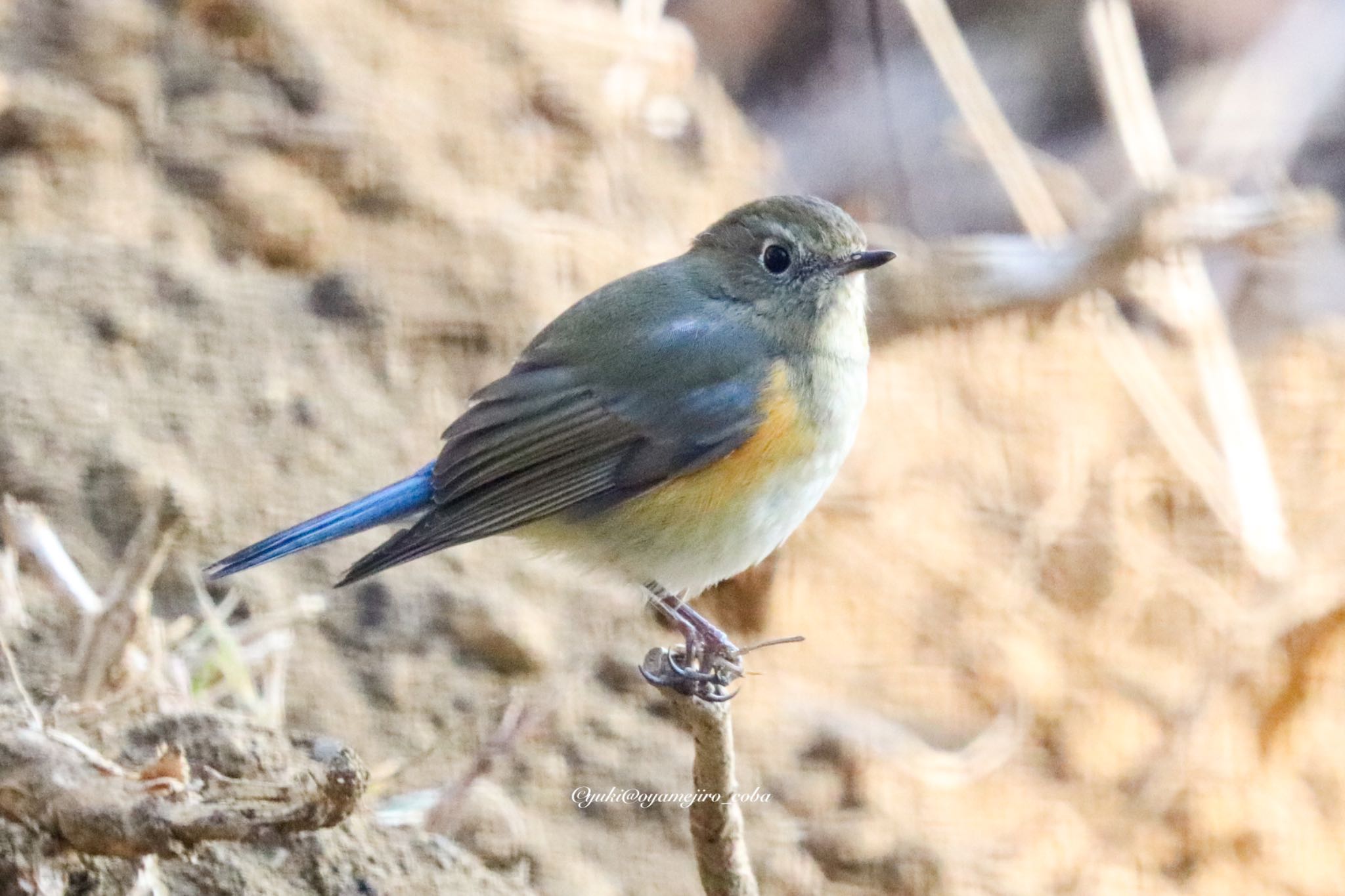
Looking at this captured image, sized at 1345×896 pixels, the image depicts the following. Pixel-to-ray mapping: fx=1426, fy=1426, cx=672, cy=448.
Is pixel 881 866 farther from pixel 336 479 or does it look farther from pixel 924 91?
pixel 924 91

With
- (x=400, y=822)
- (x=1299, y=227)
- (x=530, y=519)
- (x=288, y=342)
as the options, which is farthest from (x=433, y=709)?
(x=1299, y=227)

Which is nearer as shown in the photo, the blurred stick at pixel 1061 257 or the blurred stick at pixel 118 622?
the blurred stick at pixel 118 622

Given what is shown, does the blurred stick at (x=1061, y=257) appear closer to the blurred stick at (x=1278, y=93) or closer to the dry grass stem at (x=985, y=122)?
the dry grass stem at (x=985, y=122)

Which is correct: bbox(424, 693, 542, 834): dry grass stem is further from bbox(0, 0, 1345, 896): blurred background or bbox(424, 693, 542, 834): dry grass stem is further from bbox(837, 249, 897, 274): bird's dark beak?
bbox(837, 249, 897, 274): bird's dark beak

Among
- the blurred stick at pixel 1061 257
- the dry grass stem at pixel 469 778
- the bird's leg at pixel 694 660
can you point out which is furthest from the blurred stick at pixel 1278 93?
the dry grass stem at pixel 469 778

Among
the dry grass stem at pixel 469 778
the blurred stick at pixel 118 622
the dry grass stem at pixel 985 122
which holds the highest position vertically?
the dry grass stem at pixel 985 122

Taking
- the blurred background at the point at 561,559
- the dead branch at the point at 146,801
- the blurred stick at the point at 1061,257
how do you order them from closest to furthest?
the dead branch at the point at 146,801, the blurred background at the point at 561,559, the blurred stick at the point at 1061,257

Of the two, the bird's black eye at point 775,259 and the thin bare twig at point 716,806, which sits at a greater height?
the bird's black eye at point 775,259
